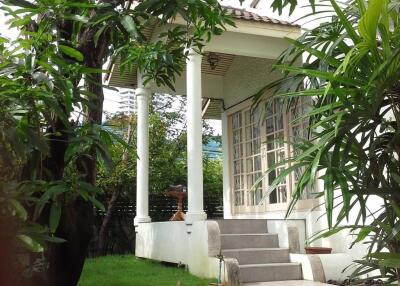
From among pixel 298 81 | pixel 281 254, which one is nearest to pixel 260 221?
pixel 281 254

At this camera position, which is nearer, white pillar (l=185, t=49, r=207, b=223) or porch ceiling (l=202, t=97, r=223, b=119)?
white pillar (l=185, t=49, r=207, b=223)

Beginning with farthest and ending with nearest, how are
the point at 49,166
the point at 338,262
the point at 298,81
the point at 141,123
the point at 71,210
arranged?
the point at 141,123 → the point at 338,262 → the point at 298,81 → the point at 71,210 → the point at 49,166

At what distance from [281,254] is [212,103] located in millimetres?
6229

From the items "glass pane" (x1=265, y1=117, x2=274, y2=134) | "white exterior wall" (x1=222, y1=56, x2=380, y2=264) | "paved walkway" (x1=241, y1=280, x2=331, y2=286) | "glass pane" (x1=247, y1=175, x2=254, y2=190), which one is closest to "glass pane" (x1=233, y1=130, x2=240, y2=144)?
"white exterior wall" (x1=222, y1=56, x2=380, y2=264)

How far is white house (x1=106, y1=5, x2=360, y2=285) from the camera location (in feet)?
20.4

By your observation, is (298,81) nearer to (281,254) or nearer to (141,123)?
(281,254)

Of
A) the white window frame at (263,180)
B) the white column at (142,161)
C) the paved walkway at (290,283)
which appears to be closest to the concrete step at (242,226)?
the white window frame at (263,180)

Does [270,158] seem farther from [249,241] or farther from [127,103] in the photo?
[127,103]

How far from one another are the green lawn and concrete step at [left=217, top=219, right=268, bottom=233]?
863 millimetres

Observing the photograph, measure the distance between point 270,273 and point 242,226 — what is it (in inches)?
44.1

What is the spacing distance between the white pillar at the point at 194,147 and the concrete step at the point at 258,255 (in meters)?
0.67

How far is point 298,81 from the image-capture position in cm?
296

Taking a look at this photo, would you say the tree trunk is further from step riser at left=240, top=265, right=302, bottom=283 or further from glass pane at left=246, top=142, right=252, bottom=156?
step riser at left=240, top=265, right=302, bottom=283

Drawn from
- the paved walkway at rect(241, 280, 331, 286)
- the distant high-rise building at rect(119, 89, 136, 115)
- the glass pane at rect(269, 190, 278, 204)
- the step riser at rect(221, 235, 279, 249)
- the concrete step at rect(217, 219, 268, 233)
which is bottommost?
the paved walkway at rect(241, 280, 331, 286)
